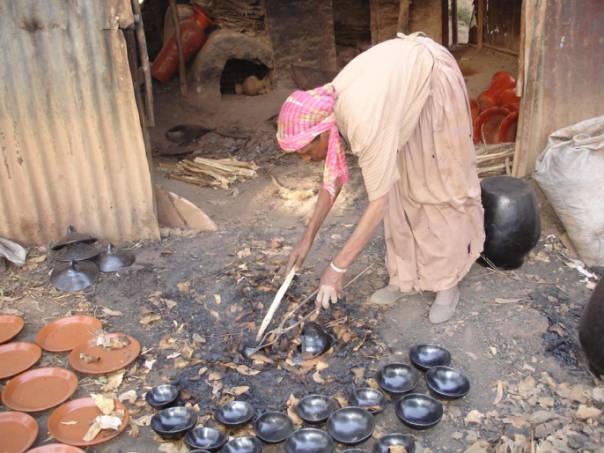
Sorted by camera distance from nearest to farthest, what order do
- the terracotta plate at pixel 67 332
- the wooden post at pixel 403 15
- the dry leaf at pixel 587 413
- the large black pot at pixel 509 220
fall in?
the dry leaf at pixel 587 413 < the terracotta plate at pixel 67 332 < the large black pot at pixel 509 220 < the wooden post at pixel 403 15

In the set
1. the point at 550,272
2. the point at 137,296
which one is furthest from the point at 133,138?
the point at 550,272

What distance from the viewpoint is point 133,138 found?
15.8 feet

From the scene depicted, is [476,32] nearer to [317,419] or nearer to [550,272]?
[550,272]

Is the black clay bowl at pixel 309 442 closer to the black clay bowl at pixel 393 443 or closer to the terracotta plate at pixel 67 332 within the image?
the black clay bowl at pixel 393 443

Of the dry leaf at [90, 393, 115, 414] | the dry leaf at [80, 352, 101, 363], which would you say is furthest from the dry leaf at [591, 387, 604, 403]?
the dry leaf at [80, 352, 101, 363]

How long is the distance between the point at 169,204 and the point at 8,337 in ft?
5.98

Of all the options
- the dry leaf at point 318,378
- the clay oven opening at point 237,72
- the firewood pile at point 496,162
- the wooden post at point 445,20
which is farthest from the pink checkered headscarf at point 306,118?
the wooden post at point 445,20

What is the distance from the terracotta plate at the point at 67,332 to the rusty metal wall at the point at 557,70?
366 centimetres

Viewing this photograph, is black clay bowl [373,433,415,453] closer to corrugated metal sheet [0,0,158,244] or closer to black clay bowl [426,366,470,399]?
black clay bowl [426,366,470,399]

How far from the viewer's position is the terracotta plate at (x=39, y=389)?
11.0ft

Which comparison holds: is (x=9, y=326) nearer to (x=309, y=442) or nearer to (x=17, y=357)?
(x=17, y=357)

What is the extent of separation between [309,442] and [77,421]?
1238 mm

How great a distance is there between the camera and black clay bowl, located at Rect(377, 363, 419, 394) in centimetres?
340

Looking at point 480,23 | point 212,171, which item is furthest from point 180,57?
point 480,23
